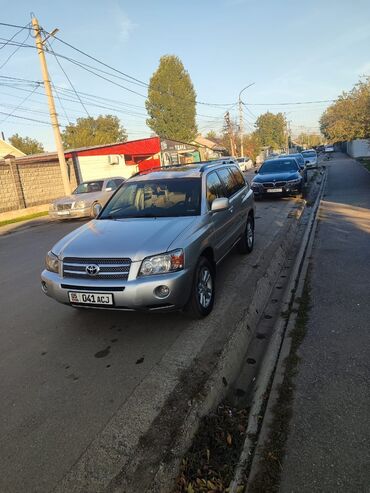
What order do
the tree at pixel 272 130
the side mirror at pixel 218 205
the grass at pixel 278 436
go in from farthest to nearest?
the tree at pixel 272 130, the side mirror at pixel 218 205, the grass at pixel 278 436

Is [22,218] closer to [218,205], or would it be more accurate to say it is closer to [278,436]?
[218,205]

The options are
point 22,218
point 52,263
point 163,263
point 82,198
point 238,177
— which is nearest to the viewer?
point 163,263

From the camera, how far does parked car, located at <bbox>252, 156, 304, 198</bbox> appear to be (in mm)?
14348

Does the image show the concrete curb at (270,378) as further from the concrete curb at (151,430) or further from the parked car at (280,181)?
the parked car at (280,181)

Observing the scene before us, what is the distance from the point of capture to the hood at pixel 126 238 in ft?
12.2

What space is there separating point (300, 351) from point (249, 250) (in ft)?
11.8

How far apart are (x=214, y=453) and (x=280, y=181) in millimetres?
13065

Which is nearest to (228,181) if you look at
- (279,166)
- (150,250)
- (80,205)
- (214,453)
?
(150,250)

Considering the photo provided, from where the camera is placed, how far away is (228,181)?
248 inches

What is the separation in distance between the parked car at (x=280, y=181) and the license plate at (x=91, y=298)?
11930mm

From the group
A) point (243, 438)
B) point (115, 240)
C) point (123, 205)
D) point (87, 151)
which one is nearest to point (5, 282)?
point (123, 205)

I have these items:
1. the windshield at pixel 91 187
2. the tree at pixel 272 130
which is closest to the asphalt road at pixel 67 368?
the windshield at pixel 91 187

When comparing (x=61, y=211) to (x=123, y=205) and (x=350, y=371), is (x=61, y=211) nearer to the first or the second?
(x=123, y=205)

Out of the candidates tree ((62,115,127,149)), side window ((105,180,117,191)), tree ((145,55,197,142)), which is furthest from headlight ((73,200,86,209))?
tree ((62,115,127,149))
